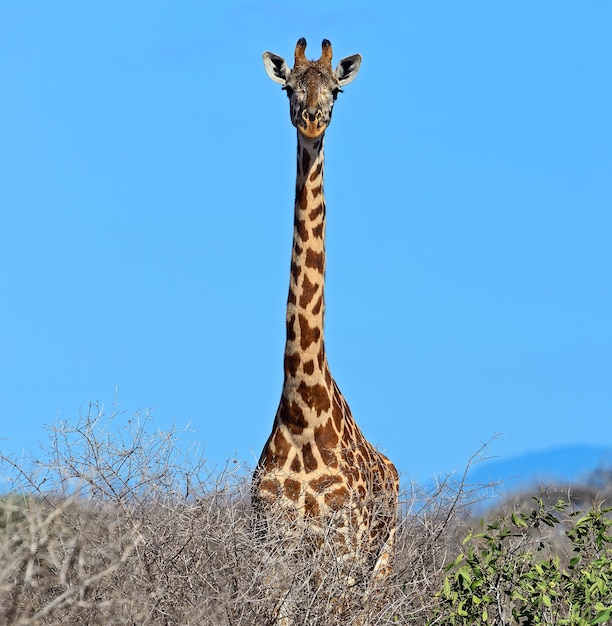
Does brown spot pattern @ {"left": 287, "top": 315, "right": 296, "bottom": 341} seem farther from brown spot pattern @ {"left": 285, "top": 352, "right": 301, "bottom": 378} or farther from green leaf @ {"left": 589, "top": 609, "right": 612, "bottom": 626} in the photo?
green leaf @ {"left": 589, "top": 609, "right": 612, "bottom": 626}

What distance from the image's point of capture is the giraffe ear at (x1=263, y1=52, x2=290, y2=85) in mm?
8727

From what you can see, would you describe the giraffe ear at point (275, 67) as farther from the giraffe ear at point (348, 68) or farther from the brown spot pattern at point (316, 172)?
the brown spot pattern at point (316, 172)

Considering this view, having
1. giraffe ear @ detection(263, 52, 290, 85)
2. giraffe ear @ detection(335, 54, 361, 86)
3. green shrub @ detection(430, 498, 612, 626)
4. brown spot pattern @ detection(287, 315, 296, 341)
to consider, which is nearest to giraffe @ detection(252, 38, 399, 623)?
brown spot pattern @ detection(287, 315, 296, 341)

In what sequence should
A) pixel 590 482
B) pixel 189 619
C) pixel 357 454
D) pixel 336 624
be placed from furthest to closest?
→ 1. pixel 590 482
2. pixel 357 454
3. pixel 336 624
4. pixel 189 619

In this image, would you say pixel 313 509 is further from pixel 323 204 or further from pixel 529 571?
pixel 323 204

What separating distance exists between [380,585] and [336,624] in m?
0.89

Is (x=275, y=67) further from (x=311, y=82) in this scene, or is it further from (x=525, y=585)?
(x=525, y=585)

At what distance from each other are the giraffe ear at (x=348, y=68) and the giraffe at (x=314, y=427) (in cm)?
31

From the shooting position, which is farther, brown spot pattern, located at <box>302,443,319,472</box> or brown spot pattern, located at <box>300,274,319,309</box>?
brown spot pattern, located at <box>300,274,319,309</box>

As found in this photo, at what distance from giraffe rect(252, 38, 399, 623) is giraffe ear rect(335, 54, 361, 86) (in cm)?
31

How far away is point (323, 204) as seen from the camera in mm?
8305

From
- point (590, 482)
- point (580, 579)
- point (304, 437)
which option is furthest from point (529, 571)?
point (590, 482)

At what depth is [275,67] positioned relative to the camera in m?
8.79

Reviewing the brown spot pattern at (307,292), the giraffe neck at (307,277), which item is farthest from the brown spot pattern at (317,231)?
the brown spot pattern at (307,292)
